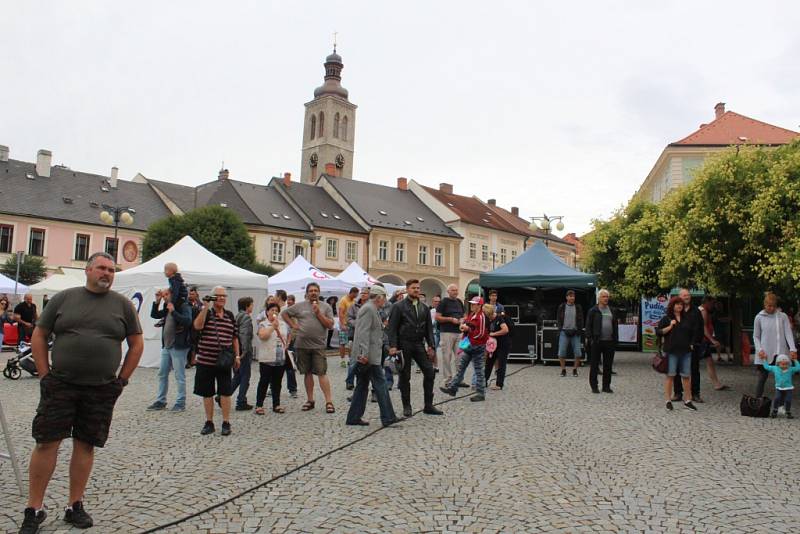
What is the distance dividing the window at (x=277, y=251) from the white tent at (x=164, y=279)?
32883 millimetres

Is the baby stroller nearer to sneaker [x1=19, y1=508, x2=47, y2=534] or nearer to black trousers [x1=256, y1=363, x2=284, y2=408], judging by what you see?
black trousers [x1=256, y1=363, x2=284, y2=408]

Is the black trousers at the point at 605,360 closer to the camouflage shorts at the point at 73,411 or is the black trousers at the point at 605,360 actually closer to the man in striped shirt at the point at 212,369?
the man in striped shirt at the point at 212,369

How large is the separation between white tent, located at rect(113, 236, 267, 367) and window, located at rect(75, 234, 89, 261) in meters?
30.7

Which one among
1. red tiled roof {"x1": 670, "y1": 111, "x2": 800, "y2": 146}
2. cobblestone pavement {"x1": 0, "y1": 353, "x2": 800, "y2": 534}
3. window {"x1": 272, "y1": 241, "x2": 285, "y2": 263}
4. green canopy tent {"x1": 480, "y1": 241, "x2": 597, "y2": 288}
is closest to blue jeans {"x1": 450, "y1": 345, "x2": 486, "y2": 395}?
cobblestone pavement {"x1": 0, "y1": 353, "x2": 800, "y2": 534}

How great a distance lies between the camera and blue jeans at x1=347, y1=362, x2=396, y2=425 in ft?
27.4

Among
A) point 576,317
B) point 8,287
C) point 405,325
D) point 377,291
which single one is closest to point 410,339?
point 405,325

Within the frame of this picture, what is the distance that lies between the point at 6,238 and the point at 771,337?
4416 cm

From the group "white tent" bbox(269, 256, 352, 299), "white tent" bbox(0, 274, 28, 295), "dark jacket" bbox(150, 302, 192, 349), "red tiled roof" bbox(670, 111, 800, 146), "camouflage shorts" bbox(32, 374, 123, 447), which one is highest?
"red tiled roof" bbox(670, 111, 800, 146)

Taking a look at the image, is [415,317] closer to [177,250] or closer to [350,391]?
[350,391]

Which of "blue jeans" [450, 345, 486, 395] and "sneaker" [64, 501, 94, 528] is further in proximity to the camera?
"blue jeans" [450, 345, 486, 395]

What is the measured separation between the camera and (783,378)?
9.77 metres

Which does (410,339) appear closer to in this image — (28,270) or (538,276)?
(538,276)

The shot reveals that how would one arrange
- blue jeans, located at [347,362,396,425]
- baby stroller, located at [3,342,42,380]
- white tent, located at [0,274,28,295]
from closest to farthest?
blue jeans, located at [347,362,396,425] < baby stroller, located at [3,342,42,380] < white tent, located at [0,274,28,295]

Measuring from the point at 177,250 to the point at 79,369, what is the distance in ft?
46.0
